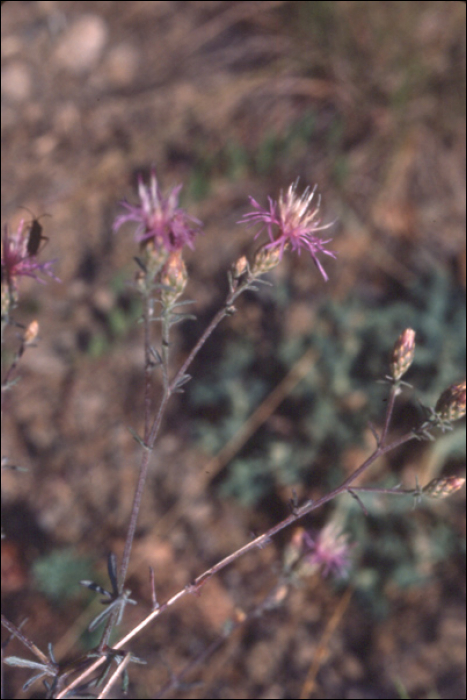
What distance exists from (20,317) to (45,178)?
0.91 m

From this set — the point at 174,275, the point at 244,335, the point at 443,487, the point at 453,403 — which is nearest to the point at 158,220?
the point at 174,275

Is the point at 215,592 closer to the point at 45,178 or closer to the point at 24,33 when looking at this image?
the point at 45,178

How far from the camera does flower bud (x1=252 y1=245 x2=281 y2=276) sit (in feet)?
4.30

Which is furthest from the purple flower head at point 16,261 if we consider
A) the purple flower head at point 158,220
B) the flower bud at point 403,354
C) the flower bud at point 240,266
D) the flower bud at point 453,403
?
the flower bud at point 453,403

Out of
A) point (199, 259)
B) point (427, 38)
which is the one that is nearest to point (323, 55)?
point (427, 38)

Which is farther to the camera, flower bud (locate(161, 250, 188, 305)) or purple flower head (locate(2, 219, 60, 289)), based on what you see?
purple flower head (locate(2, 219, 60, 289))

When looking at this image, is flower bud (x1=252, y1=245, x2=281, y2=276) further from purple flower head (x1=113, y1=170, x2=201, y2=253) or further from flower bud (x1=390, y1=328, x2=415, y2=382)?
flower bud (x1=390, y1=328, x2=415, y2=382)

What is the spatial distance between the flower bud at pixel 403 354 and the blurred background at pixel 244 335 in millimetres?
906

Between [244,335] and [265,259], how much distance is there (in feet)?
5.44

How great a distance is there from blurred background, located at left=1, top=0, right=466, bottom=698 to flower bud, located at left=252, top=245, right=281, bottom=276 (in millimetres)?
886

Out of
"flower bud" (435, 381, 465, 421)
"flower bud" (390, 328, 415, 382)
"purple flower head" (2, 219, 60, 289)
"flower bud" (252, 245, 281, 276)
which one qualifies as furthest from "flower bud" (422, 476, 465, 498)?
"purple flower head" (2, 219, 60, 289)

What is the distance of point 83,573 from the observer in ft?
7.48

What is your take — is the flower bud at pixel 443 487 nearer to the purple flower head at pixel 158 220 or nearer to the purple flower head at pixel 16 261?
the purple flower head at pixel 158 220

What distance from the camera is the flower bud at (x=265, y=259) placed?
131 cm
